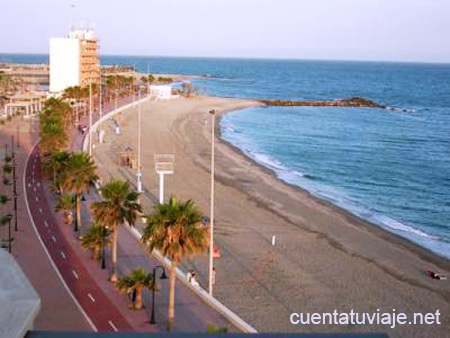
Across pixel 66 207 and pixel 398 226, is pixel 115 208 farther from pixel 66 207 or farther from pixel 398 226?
pixel 398 226

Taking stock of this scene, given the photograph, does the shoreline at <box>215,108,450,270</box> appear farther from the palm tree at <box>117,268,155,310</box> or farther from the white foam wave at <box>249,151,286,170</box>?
the palm tree at <box>117,268,155,310</box>

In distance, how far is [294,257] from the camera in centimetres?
3528

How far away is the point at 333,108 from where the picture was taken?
13325 centimetres

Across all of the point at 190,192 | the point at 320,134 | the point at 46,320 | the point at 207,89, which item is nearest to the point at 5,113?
the point at 320,134

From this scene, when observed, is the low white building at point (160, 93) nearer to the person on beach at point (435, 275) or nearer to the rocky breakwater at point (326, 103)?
the rocky breakwater at point (326, 103)

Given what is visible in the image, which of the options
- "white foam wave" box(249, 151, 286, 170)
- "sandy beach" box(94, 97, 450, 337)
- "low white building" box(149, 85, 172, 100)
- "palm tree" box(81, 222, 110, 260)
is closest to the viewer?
"sandy beach" box(94, 97, 450, 337)

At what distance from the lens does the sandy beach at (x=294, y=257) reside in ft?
93.3

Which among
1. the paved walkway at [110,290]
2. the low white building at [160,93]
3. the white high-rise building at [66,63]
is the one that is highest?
the white high-rise building at [66,63]

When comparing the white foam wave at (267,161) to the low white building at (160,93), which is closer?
the white foam wave at (267,161)

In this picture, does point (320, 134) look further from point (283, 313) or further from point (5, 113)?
A: point (283, 313)

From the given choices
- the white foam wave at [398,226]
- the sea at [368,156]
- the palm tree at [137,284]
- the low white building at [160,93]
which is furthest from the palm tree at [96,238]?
the low white building at [160,93]

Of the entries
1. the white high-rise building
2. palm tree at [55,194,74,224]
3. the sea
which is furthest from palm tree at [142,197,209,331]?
the white high-rise building

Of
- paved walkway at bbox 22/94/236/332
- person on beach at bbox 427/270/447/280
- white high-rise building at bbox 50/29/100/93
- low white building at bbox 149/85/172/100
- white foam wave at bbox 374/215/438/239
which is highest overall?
white high-rise building at bbox 50/29/100/93

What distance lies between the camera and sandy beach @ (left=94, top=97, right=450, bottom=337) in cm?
2844
